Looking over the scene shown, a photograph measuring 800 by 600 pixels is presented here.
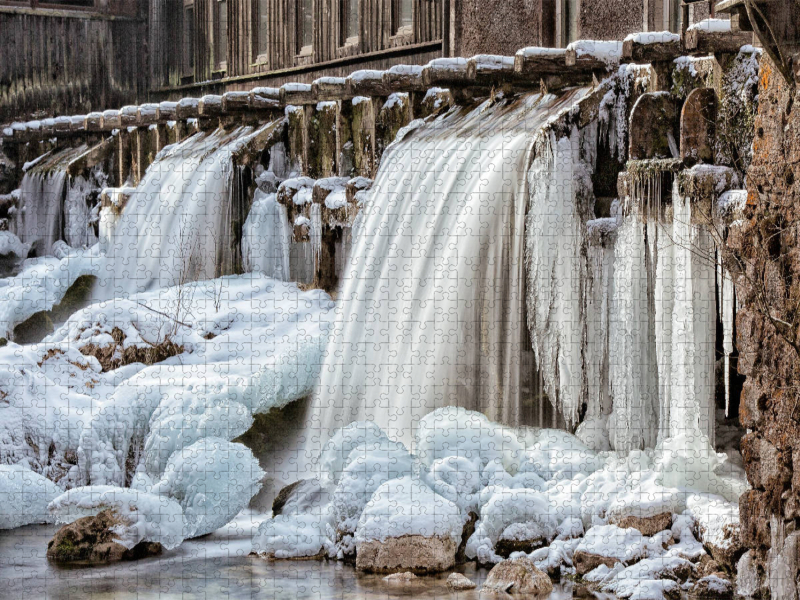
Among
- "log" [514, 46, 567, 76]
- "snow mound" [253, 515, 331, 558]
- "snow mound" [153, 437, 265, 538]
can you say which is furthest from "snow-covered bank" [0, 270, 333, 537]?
"log" [514, 46, 567, 76]

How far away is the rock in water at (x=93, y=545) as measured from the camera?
9203 millimetres

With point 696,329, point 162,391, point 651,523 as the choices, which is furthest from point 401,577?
point 162,391

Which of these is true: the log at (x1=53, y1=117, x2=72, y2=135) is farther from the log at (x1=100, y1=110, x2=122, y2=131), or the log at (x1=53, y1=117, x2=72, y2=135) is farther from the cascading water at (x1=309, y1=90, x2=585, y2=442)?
the cascading water at (x1=309, y1=90, x2=585, y2=442)

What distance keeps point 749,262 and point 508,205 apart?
4080 millimetres

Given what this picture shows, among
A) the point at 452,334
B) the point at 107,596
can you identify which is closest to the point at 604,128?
the point at 452,334

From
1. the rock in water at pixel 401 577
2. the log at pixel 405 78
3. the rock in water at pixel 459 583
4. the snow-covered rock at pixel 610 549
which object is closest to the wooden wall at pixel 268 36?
the log at pixel 405 78

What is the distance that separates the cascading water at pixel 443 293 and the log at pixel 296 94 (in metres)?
3.72

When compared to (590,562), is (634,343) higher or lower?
higher

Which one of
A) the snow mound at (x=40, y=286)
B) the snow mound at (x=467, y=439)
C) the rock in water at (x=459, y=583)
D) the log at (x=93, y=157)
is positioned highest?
the log at (x=93, y=157)

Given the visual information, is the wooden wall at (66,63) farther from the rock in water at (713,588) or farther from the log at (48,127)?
the rock in water at (713,588)

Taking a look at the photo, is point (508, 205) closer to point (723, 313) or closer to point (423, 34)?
point (723, 313)

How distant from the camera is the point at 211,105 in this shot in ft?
59.3

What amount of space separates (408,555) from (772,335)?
9.47 feet

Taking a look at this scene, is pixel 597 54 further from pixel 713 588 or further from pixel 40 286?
pixel 40 286
